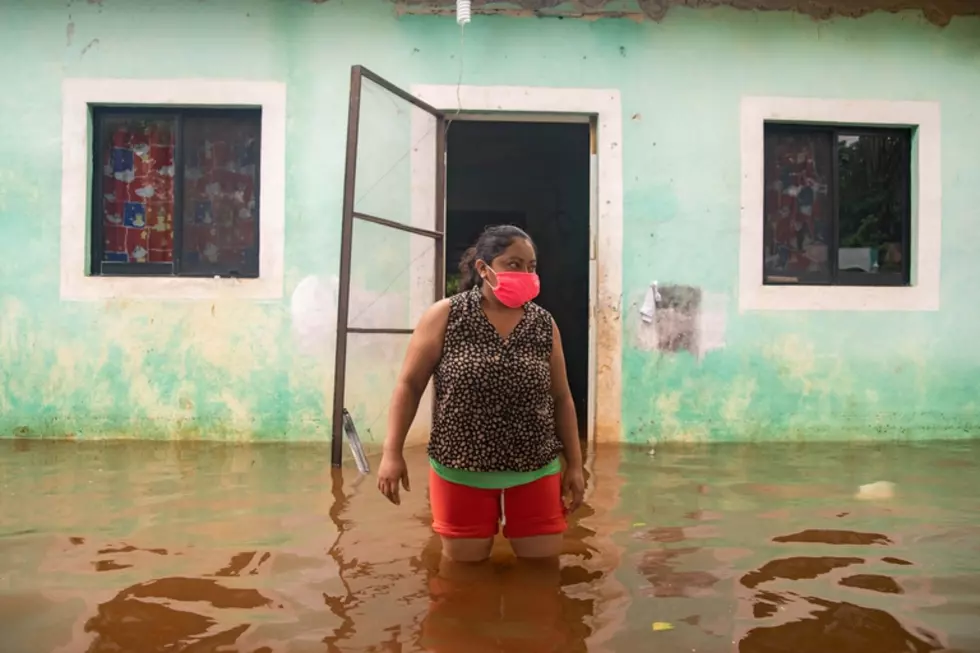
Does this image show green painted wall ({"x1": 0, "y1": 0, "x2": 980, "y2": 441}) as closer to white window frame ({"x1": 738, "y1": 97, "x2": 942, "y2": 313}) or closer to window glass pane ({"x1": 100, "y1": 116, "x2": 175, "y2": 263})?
white window frame ({"x1": 738, "y1": 97, "x2": 942, "y2": 313})

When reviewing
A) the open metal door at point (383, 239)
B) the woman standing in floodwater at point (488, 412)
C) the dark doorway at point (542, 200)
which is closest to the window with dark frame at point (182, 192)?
the open metal door at point (383, 239)

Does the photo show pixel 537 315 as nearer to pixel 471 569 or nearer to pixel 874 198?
pixel 471 569

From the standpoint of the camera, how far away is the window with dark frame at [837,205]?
7547 mm

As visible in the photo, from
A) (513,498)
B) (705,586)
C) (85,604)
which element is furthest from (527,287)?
(85,604)

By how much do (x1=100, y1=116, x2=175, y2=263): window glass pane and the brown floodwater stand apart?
228 centimetres

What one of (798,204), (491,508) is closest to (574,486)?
(491,508)

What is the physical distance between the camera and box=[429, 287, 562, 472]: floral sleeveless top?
3.17m

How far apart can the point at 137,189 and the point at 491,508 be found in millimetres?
5442

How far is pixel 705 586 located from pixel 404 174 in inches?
188

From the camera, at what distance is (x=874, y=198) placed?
25.2ft

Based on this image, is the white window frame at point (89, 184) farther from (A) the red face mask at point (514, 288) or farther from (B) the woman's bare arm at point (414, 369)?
(A) the red face mask at point (514, 288)

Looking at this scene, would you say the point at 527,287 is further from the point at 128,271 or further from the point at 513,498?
the point at 128,271

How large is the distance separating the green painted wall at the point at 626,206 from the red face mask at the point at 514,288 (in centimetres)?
420

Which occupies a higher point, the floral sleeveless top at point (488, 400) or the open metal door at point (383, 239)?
the open metal door at point (383, 239)
